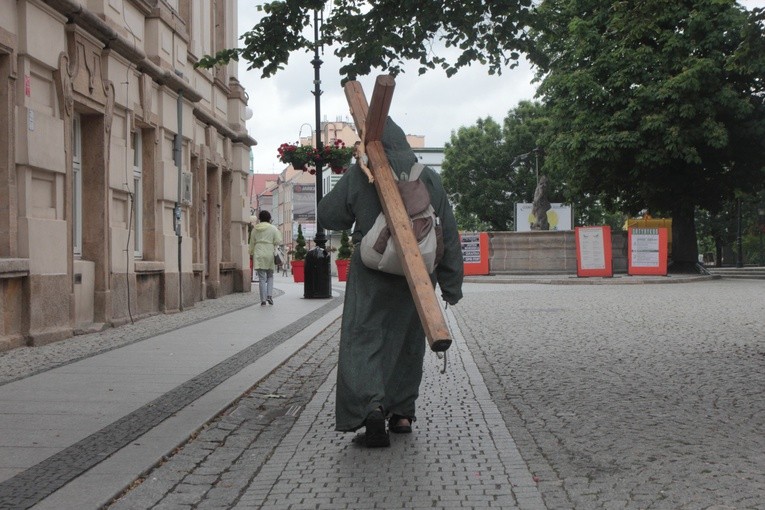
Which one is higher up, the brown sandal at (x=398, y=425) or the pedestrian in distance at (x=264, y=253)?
the pedestrian in distance at (x=264, y=253)

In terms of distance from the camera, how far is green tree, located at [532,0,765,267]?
1193 inches

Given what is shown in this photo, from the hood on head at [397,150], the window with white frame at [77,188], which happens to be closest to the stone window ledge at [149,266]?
the window with white frame at [77,188]

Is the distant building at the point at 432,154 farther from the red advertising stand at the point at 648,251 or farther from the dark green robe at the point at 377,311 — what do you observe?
the dark green robe at the point at 377,311

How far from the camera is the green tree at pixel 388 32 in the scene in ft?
30.2

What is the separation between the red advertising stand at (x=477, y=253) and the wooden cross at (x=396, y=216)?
3055 cm

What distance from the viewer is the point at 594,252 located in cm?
3322

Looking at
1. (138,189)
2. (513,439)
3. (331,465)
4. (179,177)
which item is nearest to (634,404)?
(513,439)

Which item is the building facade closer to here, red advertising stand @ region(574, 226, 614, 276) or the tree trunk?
red advertising stand @ region(574, 226, 614, 276)

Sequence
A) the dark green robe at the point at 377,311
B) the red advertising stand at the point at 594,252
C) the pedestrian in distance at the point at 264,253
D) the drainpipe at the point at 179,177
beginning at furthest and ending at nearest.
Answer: the red advertising stand at the point at 594,252 < the pedestrian in distance at the point at 264,253 < the drainpipe at the point at 179,177 < the dark green robe at the point at 377,311

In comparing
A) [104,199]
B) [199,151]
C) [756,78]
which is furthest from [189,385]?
[756,78]

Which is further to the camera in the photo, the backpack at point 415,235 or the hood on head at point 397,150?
the hood on head at point 397,150

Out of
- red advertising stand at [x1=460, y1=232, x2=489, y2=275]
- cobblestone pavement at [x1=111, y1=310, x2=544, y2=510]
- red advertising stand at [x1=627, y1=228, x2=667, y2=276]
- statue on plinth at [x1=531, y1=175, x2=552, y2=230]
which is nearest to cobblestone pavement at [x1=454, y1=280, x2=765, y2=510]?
cobblestone pavement at [x1=111, y1=310, x2=544, y2=510]

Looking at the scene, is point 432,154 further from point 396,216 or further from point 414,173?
point 396,216

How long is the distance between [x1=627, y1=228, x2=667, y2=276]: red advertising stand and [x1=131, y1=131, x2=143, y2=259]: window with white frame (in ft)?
69.7
